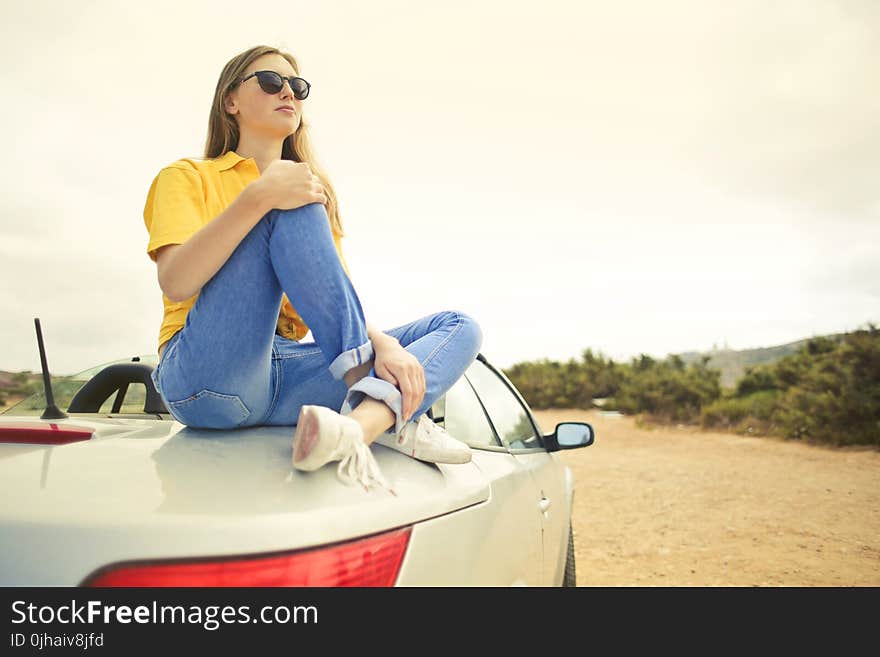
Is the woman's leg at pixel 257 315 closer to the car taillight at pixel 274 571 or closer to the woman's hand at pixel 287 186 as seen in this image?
the woman's hand at pixel 287 186

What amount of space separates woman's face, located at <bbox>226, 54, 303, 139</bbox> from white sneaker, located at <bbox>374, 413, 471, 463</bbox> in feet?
4.50

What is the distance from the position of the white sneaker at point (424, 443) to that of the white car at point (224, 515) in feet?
0.08

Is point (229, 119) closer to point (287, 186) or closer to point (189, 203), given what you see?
point (189, 203)

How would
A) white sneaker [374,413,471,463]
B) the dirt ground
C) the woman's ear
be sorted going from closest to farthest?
white sneaker [374,413,471,463]
the woman's ear
the dirt ground

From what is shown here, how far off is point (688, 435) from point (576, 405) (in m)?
5.84

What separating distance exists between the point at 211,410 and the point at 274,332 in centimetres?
26

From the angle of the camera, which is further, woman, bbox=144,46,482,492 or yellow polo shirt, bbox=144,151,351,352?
yellow polo shirt, bbox=144,151,351,352

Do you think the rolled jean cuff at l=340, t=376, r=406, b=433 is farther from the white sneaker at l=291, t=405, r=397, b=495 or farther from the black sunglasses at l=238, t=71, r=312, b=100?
the black sunglasses at l=238, t=71, r=312, b=100

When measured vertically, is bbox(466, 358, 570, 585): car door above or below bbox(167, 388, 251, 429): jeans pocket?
below

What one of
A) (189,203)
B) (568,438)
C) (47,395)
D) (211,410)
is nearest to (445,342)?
(211,410)

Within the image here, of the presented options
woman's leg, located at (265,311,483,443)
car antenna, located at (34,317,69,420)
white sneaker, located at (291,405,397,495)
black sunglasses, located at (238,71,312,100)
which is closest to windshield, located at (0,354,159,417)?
car antenna, located at (34,317,69,420)

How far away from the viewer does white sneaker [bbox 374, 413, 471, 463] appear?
1.52 meters
